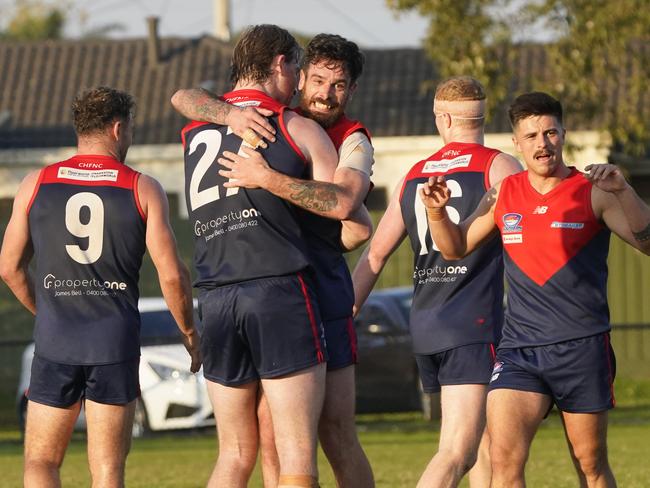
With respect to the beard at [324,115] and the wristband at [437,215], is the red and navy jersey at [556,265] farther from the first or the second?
the beard at [324,115]

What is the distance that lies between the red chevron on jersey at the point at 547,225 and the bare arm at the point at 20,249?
7.60 ft

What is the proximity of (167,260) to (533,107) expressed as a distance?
1.93 metres

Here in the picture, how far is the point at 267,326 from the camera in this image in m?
6.76

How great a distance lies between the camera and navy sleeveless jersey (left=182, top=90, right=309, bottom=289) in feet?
22.3

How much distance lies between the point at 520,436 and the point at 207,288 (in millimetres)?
1646

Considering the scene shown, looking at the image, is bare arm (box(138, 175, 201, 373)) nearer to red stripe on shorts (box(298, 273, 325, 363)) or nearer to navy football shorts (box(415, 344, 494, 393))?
red stripe on shorts (box(298, 273, 325, 363))

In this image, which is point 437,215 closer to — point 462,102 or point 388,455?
point 462,102

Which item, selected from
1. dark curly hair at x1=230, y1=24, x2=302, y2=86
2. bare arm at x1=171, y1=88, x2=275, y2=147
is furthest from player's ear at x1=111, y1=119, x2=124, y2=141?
dark curly hair at x1=230, y1=24, x2=302, y2=86

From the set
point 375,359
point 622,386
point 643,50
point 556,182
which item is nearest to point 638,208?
point 556,182

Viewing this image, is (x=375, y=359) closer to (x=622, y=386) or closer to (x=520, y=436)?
(x=622, y=386)

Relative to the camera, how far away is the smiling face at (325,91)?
284 inches

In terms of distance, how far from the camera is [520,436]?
7.32 m

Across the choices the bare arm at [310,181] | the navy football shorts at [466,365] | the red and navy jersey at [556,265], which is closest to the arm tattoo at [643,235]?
the red and navy jersey at [556,265]

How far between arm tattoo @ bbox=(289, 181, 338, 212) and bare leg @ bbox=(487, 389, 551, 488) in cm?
138
